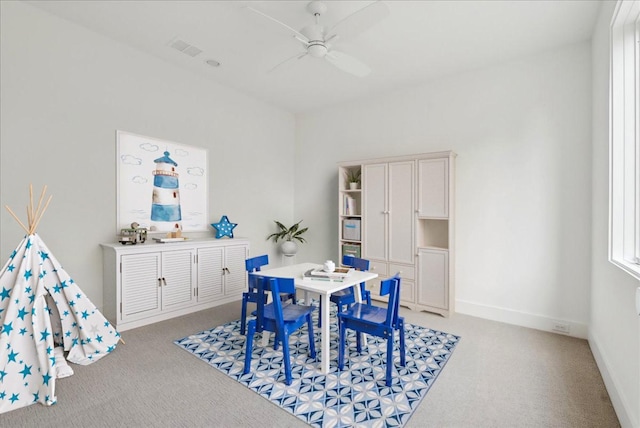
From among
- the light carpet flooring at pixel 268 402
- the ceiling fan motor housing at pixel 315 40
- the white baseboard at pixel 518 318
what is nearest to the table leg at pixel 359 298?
the light carpet flooring at pixel 268 402

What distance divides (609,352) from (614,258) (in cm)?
70

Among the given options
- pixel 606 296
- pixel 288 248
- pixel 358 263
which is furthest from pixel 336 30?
pixel 288 248

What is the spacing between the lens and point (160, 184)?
3.89 meters

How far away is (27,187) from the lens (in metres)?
2.93

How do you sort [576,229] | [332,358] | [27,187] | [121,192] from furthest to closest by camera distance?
[121,192] < [576,229] < [27,187] < [332,358]

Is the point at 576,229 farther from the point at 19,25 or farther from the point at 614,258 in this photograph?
the point at 19,25

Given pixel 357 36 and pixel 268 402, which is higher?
pixel 357 36

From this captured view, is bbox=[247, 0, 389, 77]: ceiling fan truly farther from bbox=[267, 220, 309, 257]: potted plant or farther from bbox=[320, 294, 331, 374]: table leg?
bbox=[267, 220, 309, 257]: potted plant

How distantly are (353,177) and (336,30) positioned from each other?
2.43m

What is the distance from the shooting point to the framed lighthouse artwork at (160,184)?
3.59 meters

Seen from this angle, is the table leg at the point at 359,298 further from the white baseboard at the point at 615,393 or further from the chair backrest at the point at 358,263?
the white baseboard at the point at 615,393

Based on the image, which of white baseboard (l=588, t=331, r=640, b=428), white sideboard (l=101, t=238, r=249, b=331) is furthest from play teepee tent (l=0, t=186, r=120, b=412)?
white baseboard (l=588, t=331, r=640, b=428)

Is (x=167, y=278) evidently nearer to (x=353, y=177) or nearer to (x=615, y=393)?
(x=353, y=177)

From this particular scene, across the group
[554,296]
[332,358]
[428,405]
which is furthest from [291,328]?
[554,296]
